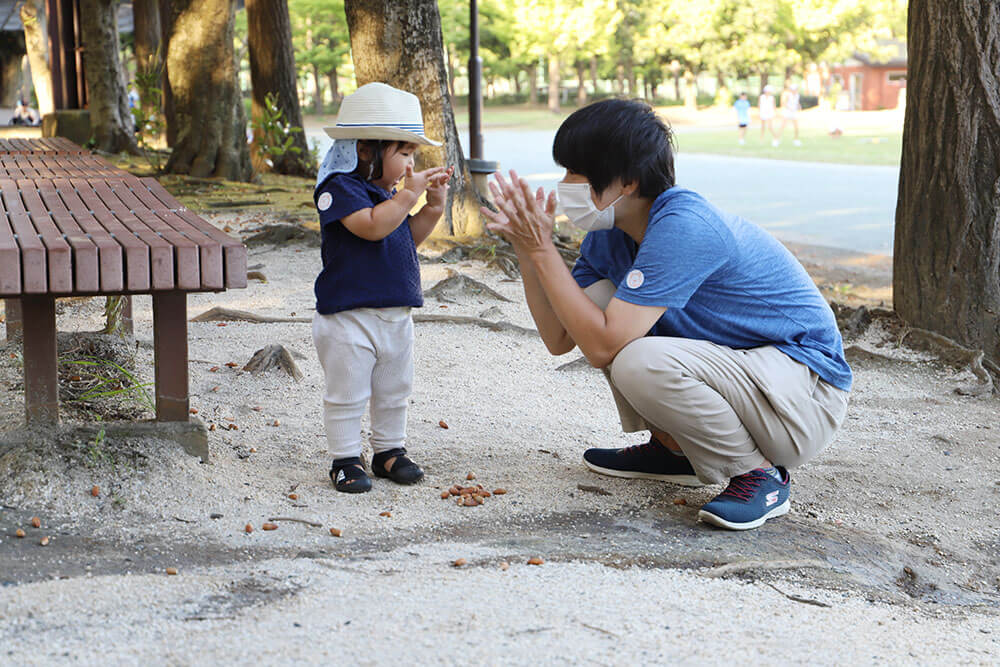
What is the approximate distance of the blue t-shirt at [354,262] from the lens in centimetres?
315

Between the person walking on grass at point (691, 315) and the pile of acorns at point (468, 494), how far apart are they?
0.49m

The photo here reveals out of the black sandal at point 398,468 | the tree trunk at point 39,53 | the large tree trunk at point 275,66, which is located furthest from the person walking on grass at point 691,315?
the tree trunk at point 39,53

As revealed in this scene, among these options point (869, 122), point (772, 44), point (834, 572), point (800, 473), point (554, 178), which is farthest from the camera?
point (772, 44)

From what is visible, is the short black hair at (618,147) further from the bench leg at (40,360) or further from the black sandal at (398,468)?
the bench leg at (40,360)

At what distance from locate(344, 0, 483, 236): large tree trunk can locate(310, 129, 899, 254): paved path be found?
1.77 metres

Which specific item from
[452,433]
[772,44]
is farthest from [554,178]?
[772,44]

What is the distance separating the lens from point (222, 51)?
36.2ft

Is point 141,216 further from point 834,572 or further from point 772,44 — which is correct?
point 772,44

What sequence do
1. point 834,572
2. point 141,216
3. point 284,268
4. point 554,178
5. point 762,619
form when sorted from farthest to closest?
point 554,178 → point 284,268 → point 141,216 → point 834,572 → point 762,619

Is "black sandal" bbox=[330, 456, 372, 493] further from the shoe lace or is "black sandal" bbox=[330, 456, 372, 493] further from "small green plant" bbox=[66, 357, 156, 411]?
the shoe lace

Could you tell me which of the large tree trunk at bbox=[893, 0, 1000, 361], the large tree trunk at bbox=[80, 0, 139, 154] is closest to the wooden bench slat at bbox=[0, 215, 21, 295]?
the large tree trunk at bbox=[893, 0, 1000, 361]

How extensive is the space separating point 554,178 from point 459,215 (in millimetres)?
9614

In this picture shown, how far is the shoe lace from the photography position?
10.2 ft

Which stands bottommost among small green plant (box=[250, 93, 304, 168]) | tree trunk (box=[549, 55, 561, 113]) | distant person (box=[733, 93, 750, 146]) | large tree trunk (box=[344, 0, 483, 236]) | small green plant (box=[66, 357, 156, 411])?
small green plant (box=[66, 357, 156, 411])
